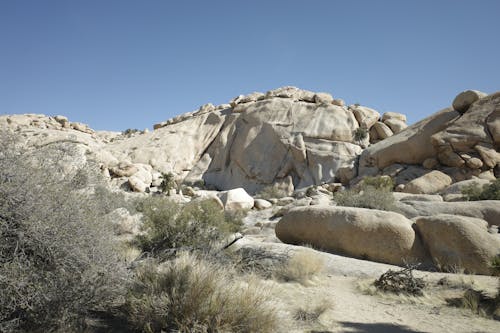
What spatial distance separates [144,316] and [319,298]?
10.0 ft

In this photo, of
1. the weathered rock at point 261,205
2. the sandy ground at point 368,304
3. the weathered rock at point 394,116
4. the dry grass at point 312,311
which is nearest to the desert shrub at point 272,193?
the weathered rock at point 261,205

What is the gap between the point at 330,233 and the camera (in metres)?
8.82

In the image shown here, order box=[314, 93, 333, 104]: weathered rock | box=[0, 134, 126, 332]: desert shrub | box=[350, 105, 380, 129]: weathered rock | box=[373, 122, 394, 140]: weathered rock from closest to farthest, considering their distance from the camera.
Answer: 1. box=[0, 134, 126, 332]: desert shrub
2. box=[373, 122, 394, 140]: weathered rock
3. box=[350, 105, 380, 129]: weathered rock
4. box=[314, 93, 333, 104]: weathered rock

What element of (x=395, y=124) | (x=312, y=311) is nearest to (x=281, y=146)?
(x=395, y=124)

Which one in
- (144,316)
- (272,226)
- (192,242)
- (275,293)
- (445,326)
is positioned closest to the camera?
(144,316)

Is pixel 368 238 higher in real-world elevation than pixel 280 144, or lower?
lower

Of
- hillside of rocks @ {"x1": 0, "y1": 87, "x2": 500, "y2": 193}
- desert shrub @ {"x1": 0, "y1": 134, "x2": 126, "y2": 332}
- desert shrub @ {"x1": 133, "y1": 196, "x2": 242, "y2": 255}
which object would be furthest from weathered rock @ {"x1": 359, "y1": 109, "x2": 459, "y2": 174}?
desert shrub @ {"x1": 0, "y1": 134, "x2": 126, "y2": 332}

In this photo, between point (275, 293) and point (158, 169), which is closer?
point (275, 293)

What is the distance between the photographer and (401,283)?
6.32m

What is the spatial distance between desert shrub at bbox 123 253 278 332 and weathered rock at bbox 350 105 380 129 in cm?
2838

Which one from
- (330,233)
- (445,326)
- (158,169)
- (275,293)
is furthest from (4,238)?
(158,169)

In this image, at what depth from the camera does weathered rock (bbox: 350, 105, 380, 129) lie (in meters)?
30.5

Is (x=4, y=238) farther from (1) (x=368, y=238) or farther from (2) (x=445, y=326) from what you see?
(1) (x=368, y=238)

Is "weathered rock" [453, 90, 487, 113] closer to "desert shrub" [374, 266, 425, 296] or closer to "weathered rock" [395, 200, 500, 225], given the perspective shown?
"weathered rock" [395, 200, 500, 225]
